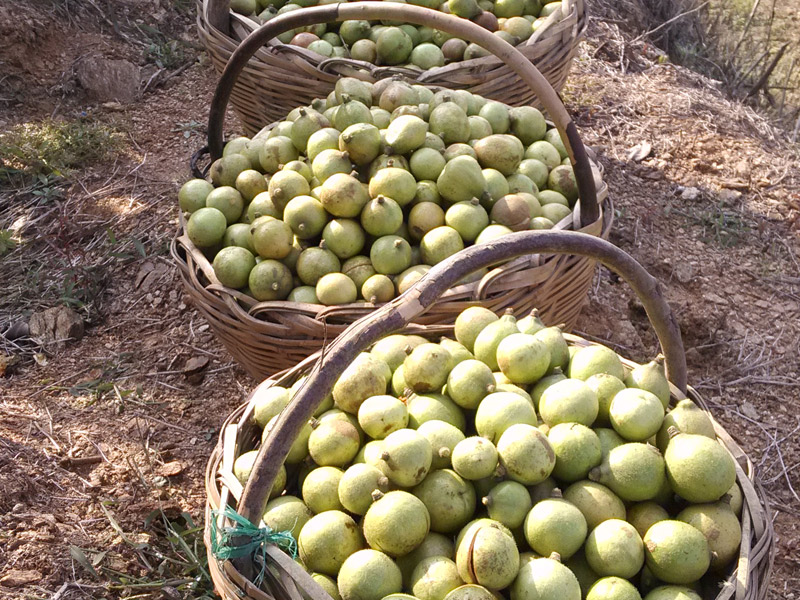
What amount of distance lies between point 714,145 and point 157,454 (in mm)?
4269

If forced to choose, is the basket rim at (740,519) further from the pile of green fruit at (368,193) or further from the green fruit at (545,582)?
the pile of green fruit at (368,193)

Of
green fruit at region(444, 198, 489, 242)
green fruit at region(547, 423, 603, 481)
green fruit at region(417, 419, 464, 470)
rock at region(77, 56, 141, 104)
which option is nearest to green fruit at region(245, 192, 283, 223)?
green fruit at region(444, 198, 489, 242)

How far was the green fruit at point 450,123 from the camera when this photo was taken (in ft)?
9.93

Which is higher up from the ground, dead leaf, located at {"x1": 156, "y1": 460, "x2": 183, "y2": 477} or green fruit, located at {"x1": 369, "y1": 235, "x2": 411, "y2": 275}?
green fruit, located at {"x1": 369, "y1": 235, "x2": 411, "y2": 275}

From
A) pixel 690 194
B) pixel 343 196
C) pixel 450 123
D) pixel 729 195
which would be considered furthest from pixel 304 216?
pixel 729 195

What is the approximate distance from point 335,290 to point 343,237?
26 cm

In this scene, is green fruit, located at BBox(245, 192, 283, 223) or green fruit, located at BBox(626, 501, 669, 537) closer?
green fruit, located at BBox(626, 501, 669, 537)

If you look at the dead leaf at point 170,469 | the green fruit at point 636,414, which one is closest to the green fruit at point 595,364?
the green fruit at point 636,414

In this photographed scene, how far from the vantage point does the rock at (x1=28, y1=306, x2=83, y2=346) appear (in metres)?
3.64

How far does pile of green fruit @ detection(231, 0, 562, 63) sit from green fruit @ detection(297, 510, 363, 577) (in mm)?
2706

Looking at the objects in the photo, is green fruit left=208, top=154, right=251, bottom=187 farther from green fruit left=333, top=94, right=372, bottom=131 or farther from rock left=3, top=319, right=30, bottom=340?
rock left=3, top=319, right=30, bottom=340

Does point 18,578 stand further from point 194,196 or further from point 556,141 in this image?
point 556,141

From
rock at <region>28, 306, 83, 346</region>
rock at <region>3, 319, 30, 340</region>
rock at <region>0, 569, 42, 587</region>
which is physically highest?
rock at <region>0, 569, 42, 587</region>

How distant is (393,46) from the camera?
381 centimetres
